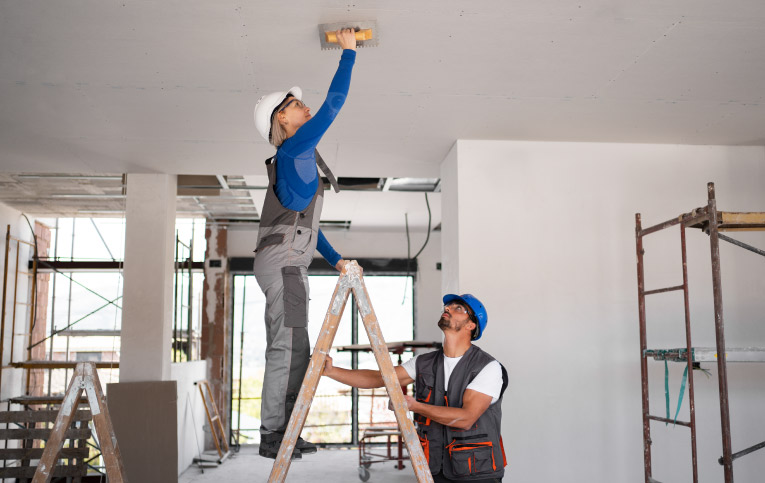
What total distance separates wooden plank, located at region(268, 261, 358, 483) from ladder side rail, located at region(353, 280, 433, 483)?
6 centimetres

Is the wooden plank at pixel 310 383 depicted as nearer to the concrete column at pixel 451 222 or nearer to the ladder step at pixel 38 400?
the concrete column at pixel 451 222

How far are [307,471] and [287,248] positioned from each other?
598cm

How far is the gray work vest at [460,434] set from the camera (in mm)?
2812

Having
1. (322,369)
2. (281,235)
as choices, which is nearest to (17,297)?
(281,235)

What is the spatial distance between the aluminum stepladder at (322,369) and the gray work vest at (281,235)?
0.31 metres

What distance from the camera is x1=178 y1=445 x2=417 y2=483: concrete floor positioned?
7277 millimetres

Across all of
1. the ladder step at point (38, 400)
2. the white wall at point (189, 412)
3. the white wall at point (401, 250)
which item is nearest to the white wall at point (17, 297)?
the ladder step at point (38, 400)

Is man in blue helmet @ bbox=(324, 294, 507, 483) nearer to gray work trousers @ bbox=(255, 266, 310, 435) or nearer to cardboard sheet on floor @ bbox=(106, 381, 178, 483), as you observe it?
gray work trousers @ bbox=(255, 266, 310, 435)

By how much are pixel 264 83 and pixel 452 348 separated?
6.44ft

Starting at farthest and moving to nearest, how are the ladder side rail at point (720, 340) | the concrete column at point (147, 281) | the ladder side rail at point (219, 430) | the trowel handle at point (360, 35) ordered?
the ladder side rail at point (219, 430)
the concrete column at point (147, 281)
the ladder side rail at point (720, 340)
the trowel handle at point (360, 35)

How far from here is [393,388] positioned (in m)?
2.16

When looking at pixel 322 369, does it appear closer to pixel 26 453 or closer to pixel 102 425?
pixel 102 425

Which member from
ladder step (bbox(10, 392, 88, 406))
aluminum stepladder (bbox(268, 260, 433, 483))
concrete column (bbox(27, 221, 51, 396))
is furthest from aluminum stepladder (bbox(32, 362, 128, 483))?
concrete column (bbox(27, 221, 51, 396))

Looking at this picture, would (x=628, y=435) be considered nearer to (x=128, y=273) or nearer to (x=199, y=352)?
(x=128, y=273)
